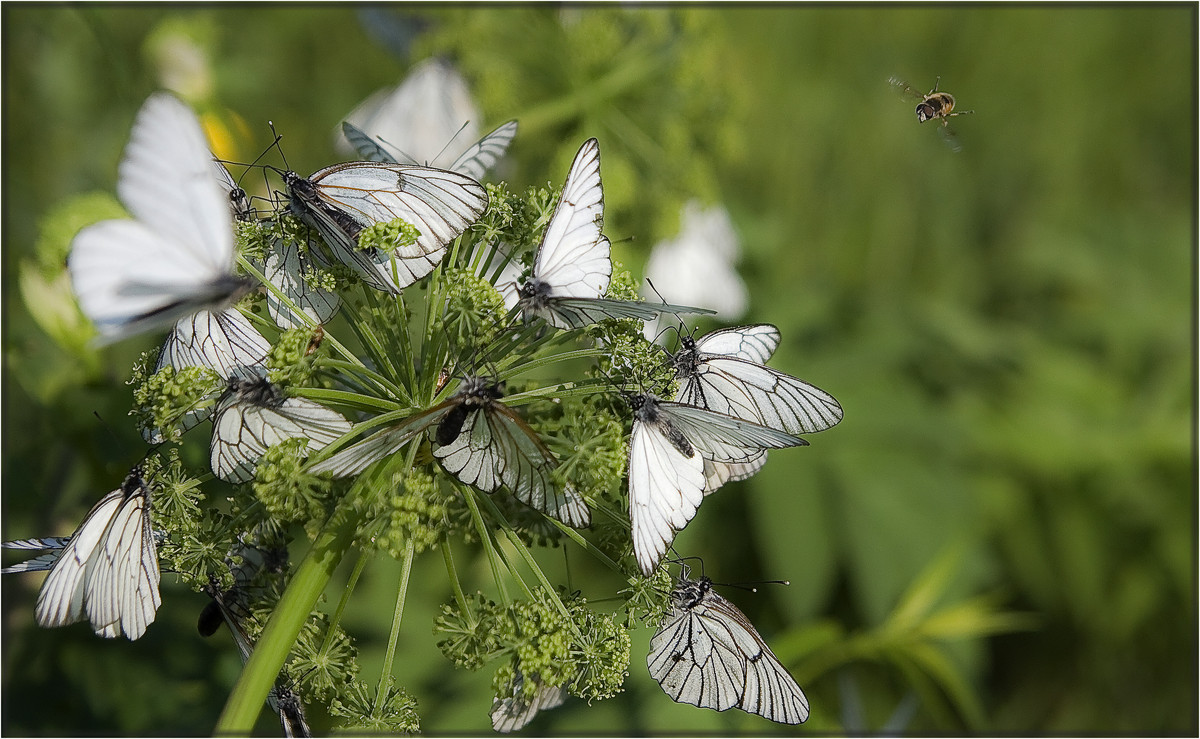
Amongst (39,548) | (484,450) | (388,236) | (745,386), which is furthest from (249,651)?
(745,386)

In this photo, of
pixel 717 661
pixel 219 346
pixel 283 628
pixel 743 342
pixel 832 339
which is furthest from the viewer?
pixel 832 339

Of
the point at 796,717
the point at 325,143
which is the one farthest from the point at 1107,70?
the point at 796,717

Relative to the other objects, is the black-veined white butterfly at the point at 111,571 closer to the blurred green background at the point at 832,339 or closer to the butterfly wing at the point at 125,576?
the butterfly wing at the point at 125,576

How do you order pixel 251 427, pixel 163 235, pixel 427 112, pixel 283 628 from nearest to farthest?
pixel 163 235, pixel 283 628, pixel 251 427, pixel 427 112

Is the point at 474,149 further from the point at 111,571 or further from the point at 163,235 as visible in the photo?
the point at 111,571

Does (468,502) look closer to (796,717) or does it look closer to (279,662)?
(279,662)

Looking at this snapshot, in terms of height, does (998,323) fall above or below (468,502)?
above

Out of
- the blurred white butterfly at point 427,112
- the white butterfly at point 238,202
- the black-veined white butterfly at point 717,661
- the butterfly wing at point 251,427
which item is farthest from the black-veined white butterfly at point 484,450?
the blurred white butterfly at point 427,112
